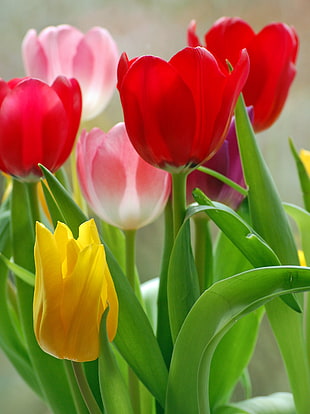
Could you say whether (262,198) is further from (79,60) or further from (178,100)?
(79,60)

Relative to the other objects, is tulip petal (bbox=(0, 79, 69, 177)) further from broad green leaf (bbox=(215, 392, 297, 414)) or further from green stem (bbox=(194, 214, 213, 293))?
broad green leaf (bbox=(215, 392, 297, 414))

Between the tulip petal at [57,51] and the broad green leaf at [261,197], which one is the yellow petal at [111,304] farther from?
the tulip petal at [57,51]

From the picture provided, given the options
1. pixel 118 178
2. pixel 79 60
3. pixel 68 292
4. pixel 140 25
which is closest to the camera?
pixel 68 292

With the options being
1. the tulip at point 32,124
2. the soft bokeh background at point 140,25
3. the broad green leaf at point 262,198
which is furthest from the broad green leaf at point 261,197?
the soft bokeh background at point 140,25

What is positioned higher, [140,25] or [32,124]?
[140,25]

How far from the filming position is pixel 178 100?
0.37 meters

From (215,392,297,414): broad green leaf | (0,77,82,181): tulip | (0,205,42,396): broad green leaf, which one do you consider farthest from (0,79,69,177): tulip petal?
(215,392,297,414): broad green leaf

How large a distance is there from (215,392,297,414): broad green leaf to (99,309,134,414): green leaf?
3.9 inches

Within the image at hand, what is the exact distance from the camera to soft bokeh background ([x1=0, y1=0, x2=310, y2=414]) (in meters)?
1.02

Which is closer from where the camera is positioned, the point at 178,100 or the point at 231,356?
the point at 178,100

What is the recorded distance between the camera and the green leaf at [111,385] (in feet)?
1.23

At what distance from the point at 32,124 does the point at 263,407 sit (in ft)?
0.83

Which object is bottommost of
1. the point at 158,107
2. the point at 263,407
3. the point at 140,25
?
the point at 263,407

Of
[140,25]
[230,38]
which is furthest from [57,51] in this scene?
[140,25]
